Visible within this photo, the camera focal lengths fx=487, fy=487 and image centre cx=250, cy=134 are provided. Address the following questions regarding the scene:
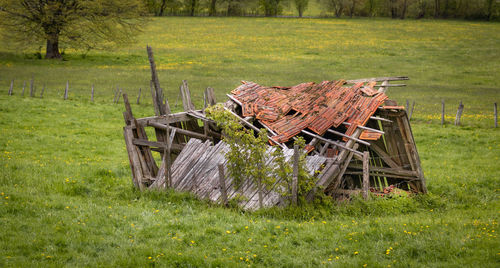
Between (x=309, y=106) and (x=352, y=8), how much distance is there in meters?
82.3

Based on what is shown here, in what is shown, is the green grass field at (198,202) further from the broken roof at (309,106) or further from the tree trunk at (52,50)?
the tree trunk at (52,50)

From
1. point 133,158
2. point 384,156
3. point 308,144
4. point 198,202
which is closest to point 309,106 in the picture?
point 308,144

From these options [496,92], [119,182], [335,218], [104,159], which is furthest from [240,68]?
[335,218]

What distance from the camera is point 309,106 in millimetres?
14000

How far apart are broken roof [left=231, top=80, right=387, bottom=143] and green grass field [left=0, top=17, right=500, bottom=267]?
2.29 metres

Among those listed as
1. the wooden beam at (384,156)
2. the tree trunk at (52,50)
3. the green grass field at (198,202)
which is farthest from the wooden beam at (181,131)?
the tree trunk at (52,50)

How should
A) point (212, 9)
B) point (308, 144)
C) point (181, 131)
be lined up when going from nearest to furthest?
point (308, 144), point (181, 131), point (212, 9)

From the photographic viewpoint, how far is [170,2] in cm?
8862

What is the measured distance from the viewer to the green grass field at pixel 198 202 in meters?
8.73

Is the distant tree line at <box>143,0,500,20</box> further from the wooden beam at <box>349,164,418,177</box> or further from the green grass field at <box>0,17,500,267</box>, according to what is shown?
the wooden beam at <box>349,164,418,177</box>

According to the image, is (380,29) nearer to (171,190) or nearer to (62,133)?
(62,133)

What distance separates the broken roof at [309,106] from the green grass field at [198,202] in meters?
2.29

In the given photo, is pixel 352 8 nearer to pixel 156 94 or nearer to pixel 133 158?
pixel 156 94

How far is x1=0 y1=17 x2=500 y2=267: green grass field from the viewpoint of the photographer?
8.73 m
